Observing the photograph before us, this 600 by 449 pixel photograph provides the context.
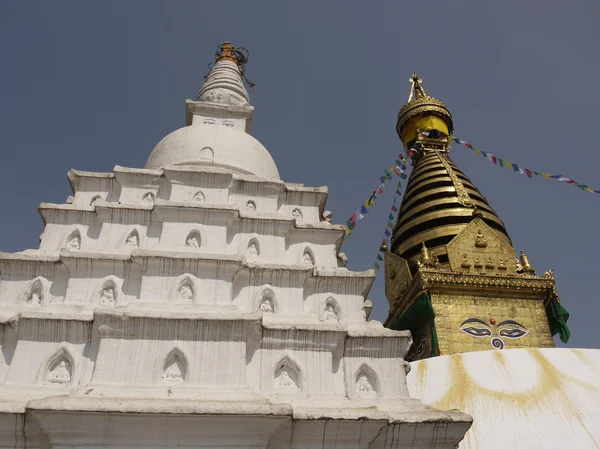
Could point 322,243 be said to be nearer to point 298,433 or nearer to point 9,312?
point 298,433

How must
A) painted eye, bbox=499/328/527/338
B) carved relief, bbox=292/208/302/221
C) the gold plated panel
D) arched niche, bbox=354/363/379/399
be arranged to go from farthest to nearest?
1. painted eye, bbox=499/328/527/338
2. the gold plated panel
3. carved relief, bbox=292/208/302/221
4. arched niche, bbox=354/363/379/399

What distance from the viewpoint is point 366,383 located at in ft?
30.0

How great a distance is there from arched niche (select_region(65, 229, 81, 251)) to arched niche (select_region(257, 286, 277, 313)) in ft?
12.7

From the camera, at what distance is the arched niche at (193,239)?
10789 mm

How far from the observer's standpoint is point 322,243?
11609mm

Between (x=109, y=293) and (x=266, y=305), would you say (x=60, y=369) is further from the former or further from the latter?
(x=266, y=305)

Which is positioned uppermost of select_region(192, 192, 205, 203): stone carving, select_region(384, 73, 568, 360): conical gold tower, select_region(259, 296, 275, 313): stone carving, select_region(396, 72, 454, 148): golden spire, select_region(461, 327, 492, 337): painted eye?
select_region(396, 72, 454, 148): golden spire

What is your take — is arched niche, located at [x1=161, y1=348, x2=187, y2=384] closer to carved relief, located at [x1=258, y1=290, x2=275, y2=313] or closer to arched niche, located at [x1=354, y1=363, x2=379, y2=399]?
carved relief, located at [x1=258, y1=290, x2=275, y2=313]

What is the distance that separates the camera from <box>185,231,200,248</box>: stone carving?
35.4 ft

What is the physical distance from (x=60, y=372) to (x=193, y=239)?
137 inches

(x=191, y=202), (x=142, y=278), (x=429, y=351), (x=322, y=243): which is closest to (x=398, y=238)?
(x=429, y=351)

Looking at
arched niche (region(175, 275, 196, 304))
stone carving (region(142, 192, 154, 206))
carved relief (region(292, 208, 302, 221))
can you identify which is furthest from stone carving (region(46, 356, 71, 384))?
carved relief (region(292, 208, 302, 221))

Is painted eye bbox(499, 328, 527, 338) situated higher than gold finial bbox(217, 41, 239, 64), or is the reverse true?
gold finial bbox(217, 41, 239, 64)

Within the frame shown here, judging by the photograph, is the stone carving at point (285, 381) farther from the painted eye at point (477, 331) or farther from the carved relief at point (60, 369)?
the painted eye at point (477, 331)
